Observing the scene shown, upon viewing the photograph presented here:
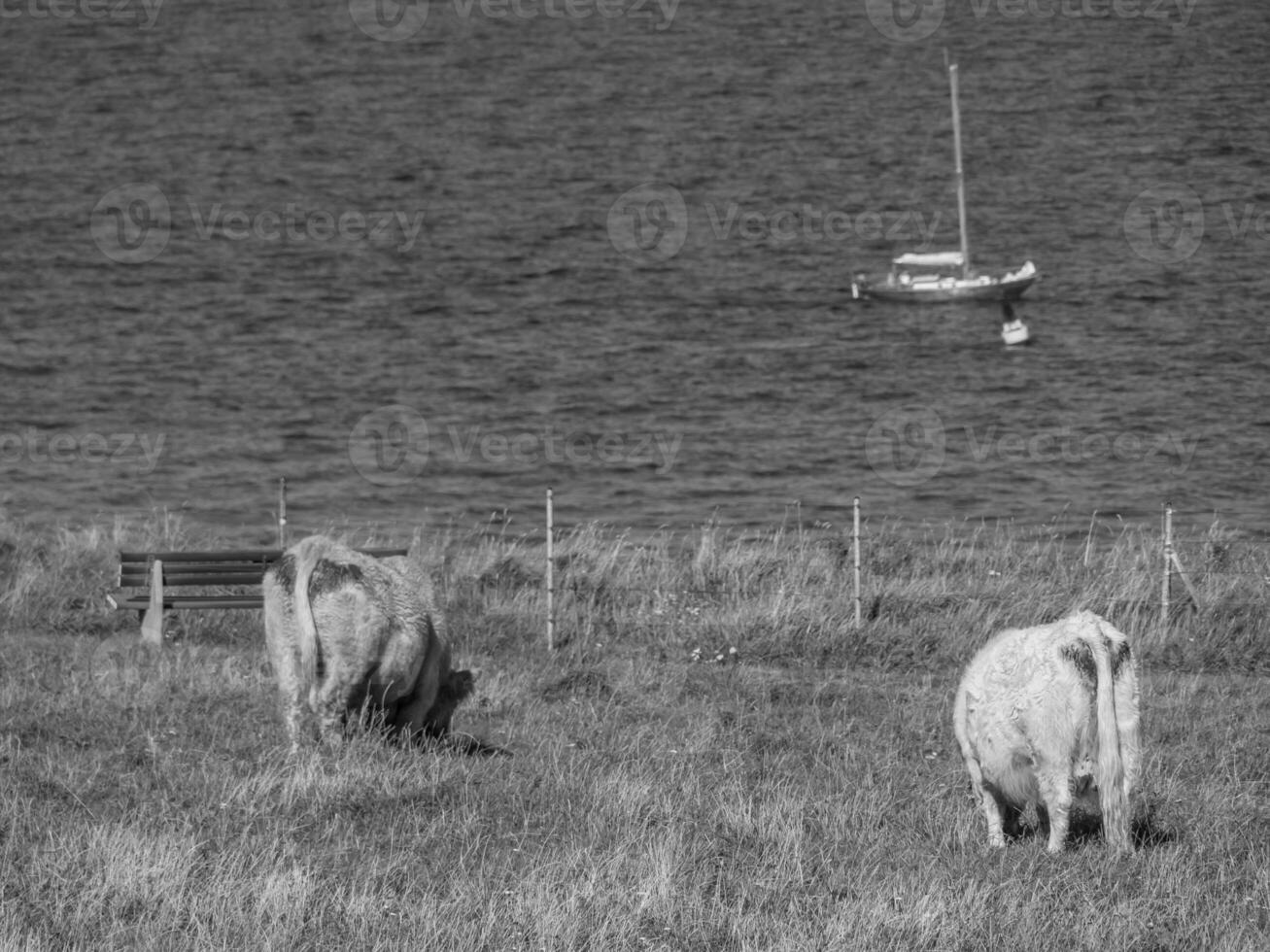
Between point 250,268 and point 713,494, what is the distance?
29485 mm

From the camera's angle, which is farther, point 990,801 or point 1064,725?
point 990,801

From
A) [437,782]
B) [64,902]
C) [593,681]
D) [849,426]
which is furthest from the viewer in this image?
[849,426]

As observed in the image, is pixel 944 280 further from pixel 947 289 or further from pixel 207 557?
pixel 207 557

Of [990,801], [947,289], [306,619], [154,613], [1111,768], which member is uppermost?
[947,289]

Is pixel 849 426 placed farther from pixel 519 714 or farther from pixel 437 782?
pixel 437 782

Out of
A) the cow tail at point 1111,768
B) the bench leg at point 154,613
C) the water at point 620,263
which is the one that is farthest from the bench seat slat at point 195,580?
the water at point 620,263

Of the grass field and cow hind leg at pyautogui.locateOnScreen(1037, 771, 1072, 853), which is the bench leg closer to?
the grass field

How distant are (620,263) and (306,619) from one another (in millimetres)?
49767

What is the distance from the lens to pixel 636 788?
35.7 ft

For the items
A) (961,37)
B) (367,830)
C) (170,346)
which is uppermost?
(961,37)

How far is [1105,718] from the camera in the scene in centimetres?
962

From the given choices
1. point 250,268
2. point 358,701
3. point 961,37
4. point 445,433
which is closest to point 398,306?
point 250,268

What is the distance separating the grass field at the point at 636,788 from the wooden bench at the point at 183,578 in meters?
0.38

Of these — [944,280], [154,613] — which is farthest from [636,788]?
[944,280]
